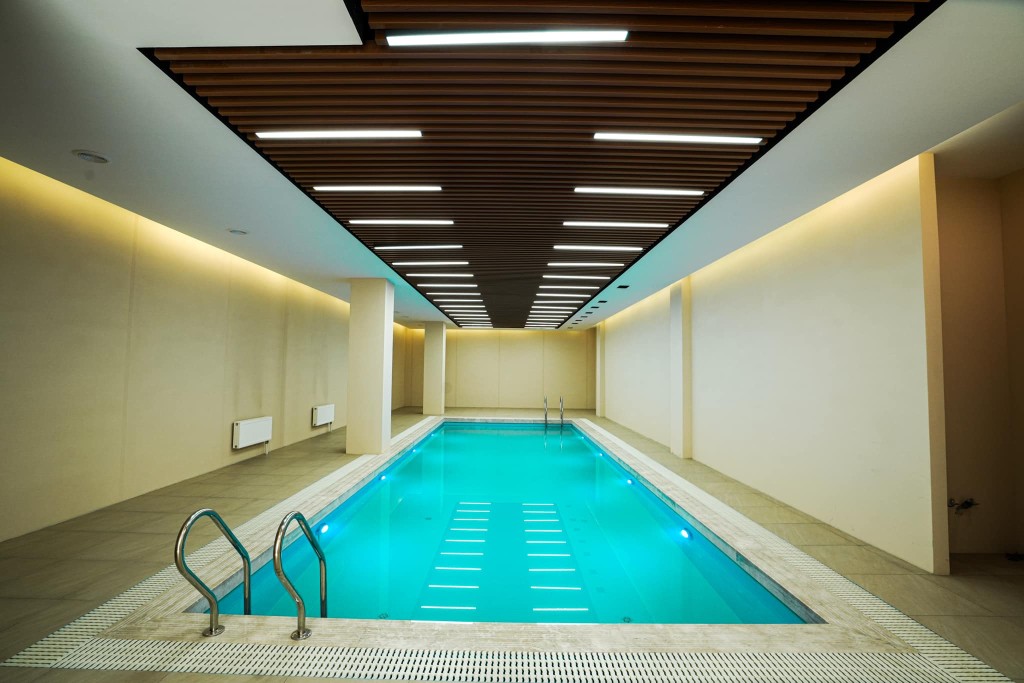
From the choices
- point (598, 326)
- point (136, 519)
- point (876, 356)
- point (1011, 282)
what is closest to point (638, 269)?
A: point (876, 356)

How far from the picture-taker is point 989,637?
275 cm

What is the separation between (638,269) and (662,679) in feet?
18.4

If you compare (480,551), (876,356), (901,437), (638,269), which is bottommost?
(480,551)

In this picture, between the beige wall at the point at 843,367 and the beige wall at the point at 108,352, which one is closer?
the beige wall at the point at 843,367

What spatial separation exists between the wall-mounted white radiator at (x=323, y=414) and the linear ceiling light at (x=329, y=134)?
8476mm

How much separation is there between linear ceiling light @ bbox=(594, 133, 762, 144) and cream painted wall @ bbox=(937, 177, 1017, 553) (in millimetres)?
2429

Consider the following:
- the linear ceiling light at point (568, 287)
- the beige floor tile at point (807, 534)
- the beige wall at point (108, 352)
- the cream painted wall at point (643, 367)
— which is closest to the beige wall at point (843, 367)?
the beige floor tile at point (807, 534)

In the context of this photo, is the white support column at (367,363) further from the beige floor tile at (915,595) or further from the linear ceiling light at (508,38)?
the beige floor tile at (915,595)

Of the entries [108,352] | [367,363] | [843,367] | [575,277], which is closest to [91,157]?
[108,352]

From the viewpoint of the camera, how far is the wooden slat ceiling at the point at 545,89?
6.98ft

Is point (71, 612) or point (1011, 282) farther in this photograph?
point (1011, 282)

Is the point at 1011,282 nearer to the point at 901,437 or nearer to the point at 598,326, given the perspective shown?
the point at 901,437

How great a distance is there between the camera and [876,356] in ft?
13.7

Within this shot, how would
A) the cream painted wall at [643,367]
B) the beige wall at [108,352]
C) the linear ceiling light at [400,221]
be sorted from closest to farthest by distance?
the beige wall at [108,352]
the linear ceiling light at [400,221]
the cream painted wall at [643,367]
